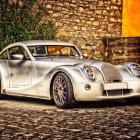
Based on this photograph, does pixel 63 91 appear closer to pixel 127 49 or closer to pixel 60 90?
pixel 60 90

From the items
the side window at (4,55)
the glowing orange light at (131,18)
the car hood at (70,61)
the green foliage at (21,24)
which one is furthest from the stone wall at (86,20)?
the car hood at (70,61)

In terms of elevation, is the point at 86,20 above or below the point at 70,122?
above

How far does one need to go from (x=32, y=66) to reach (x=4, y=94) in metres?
1.26

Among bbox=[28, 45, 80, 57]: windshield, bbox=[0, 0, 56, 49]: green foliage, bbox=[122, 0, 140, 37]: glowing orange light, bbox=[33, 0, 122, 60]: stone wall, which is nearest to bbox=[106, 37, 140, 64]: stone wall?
bbox=[33, 0, 122, 60]: stone wall

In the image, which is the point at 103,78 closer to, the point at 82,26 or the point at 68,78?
the point at 68,78

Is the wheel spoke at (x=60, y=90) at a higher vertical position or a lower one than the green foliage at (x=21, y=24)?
lower

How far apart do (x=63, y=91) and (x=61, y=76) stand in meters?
0.26

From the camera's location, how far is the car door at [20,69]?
9211mm

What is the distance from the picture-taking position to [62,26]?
57.0ft

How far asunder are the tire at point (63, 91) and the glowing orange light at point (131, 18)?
10.9m

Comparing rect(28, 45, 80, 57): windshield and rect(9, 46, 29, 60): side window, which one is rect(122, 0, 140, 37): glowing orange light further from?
rect(9, 46, 29, 60): side window

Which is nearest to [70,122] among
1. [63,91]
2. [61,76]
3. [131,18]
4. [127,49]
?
[63,91]

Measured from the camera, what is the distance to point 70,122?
21.5 ft

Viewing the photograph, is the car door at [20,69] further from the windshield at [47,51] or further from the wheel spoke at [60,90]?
the wheel spoke at [60,90]
